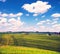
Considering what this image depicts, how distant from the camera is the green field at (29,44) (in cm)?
929

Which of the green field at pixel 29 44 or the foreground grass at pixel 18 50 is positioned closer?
the foreground grass at pixel 18 50

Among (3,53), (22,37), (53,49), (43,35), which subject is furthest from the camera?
(43,35)

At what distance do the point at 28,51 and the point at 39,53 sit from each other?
57cm

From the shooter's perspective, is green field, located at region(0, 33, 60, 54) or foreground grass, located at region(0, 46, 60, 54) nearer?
foreground grass, located at region(0, 46, 60, 54)

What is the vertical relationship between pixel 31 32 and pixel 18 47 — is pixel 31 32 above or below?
above

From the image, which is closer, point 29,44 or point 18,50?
point 18,50

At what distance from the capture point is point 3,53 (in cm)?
909

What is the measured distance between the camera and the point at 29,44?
33.7ft

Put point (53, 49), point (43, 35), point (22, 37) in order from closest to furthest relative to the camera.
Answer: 1. point (53, 49)
2. point (22, 37)
3. point (43, 35)

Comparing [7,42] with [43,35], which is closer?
[7,42]

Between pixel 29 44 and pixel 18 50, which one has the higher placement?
pixel 29 44

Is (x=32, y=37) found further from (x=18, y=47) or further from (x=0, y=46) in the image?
(x=0, y=46)

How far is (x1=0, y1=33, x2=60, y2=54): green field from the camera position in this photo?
30.5ft

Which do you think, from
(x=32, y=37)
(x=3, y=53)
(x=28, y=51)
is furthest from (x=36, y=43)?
(x=3, y=53)
